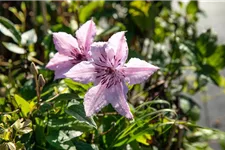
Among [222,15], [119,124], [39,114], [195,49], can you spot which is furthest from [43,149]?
[222,15]

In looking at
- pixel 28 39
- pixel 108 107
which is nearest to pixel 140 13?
pixel 28 39

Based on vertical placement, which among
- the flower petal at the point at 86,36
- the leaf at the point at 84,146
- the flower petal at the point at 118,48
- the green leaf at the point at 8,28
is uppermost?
the green leaf at the point at 8,28

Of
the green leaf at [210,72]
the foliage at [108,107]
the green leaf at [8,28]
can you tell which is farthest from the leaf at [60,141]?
the green leaf at [210,72]

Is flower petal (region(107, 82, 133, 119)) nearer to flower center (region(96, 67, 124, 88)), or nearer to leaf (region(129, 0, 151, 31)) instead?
flower center (region(96, 67, 124, 88))

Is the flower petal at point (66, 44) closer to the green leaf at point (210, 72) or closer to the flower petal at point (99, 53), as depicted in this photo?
the flower petal at point (99, 53)

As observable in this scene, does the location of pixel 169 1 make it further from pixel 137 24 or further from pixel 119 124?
pixel 119 124

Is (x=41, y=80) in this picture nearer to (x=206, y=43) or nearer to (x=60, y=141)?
(x=60, y=141)
